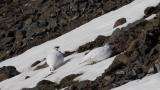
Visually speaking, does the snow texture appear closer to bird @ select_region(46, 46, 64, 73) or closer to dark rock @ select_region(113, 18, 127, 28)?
bird @ select_region(46, 46, 64, 73)

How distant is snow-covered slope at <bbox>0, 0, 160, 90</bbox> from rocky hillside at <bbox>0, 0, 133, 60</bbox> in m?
2.62

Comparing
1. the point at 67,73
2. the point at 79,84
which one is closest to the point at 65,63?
the point at 67,73

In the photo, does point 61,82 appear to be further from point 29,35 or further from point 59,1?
point 59,1

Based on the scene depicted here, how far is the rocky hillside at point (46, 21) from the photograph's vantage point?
43.6m

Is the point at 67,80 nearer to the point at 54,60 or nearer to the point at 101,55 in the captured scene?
the point at 101,55

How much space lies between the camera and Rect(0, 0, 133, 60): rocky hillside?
43581 mm

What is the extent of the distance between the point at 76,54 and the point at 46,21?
604 inches

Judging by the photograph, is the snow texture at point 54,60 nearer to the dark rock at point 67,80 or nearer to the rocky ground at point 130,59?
the rocky ground at point 130,59

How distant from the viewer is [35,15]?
4853 cm

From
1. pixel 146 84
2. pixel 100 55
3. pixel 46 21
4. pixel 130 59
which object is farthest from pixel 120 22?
pixel 146 84

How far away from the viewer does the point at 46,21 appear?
1809 inches

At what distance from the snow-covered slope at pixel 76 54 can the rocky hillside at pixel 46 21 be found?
262 centimetres

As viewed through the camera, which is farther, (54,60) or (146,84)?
(54,60)

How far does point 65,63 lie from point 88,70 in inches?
216
